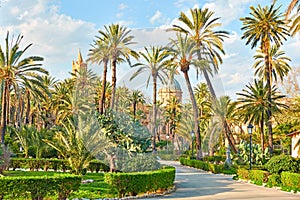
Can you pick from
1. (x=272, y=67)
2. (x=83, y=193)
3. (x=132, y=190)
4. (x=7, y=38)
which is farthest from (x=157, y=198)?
(x=272, y=67)

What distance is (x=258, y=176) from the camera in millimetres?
19312

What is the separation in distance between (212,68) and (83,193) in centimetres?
1625

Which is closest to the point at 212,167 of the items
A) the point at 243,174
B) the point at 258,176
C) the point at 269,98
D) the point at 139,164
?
the point at 243,174

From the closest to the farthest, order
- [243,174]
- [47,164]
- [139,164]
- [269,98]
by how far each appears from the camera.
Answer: [139,164], [243,174], [47,164], [269,98]

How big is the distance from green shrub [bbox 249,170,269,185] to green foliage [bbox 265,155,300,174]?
0.42 meters

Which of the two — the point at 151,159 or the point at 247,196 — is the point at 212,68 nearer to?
the point at 151,159

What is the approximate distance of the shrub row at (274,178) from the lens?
52.7 ft

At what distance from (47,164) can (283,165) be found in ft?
50.2

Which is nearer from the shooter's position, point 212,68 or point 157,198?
point 157,198

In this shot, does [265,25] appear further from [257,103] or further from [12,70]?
[12,70]

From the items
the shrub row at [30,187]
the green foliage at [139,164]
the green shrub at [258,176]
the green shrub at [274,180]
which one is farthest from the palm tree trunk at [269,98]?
the shrub row at [30,187]

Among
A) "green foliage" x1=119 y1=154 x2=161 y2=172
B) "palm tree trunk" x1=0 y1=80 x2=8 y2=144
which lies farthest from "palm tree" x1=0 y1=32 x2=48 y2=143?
"green foliage" x1=119 y1=154 x2=161 y2=172

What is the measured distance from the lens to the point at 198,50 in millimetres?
29344

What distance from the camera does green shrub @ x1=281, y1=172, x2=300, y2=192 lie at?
15.9 meters
